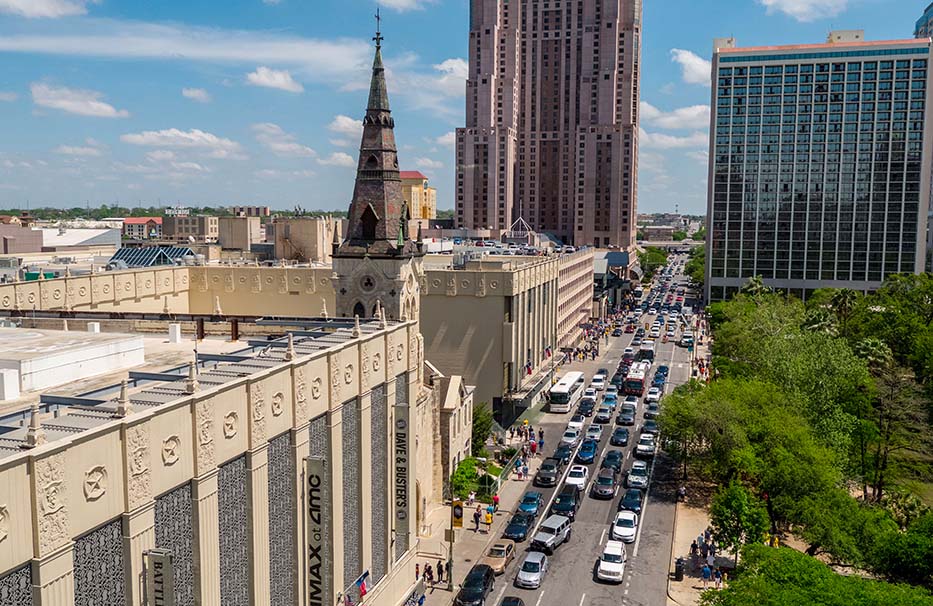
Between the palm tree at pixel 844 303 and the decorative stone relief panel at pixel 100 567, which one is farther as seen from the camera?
the palm tree at pixel 844 303

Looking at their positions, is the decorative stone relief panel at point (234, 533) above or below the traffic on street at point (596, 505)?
above

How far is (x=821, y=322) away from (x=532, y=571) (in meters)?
50.6

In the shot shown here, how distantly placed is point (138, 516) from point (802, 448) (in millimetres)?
35384

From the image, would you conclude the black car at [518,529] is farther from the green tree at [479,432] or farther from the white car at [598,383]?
the white car at [598,383]

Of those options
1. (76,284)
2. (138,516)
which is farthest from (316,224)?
(138,516)

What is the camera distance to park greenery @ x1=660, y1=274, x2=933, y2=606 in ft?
90.8

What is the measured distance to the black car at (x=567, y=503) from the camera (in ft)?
148

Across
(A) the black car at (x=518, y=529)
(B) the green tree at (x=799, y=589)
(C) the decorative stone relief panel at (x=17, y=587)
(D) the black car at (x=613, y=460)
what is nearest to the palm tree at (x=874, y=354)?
(D) the black car at (x=613, y=460)

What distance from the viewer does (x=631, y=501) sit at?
154 ft

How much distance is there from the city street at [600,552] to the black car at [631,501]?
0.59m

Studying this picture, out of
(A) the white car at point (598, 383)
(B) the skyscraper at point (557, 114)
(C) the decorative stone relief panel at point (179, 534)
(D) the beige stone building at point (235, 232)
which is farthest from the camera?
(B) the skyscraper at point (557, 114)

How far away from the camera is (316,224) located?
3046 inches

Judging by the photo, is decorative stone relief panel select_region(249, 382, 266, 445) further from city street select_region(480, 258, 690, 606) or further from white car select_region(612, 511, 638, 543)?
white car select_region(612, 511, 638, 543)

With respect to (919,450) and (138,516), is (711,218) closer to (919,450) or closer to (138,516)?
(919,450)
